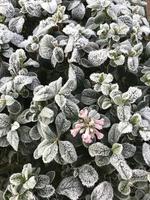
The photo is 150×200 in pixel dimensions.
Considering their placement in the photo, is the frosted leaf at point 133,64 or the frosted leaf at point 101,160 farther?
the frosted leaf at point 133,64

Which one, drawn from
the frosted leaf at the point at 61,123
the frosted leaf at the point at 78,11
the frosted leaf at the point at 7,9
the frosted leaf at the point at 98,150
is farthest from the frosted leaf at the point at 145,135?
the frosted leaf at the point at 7,9

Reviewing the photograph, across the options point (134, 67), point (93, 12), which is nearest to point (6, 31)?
point (93, 12)

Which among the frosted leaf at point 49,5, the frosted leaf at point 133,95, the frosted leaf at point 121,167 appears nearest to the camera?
the frosted leaf at point 121,167

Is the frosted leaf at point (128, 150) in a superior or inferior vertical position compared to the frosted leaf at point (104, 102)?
inferior

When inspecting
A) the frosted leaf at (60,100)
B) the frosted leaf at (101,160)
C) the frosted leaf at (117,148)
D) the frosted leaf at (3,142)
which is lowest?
the frosted leaf at (3,142)

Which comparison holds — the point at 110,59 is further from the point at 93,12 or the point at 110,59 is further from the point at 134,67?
the point at 93,12

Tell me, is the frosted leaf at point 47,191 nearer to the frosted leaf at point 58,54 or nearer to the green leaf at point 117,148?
the green leaf at point 117,148

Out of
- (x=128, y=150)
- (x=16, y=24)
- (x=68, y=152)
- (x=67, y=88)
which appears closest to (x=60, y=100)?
(x=67, y=88)
